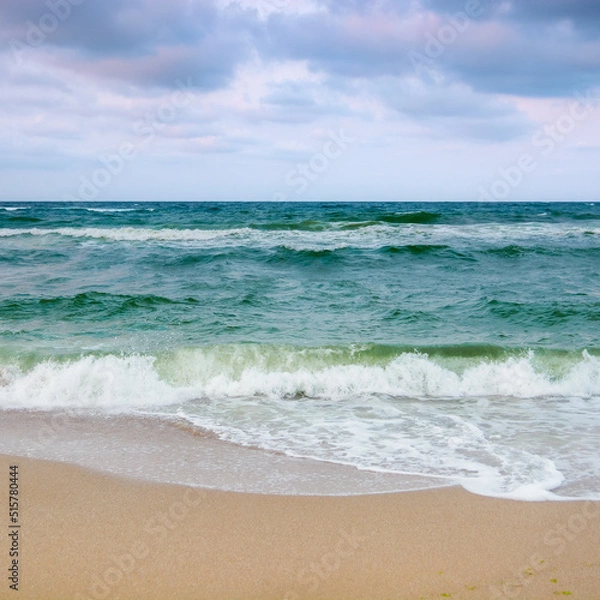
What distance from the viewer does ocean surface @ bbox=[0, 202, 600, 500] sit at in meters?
5.53

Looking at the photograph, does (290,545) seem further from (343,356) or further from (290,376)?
(343,356)

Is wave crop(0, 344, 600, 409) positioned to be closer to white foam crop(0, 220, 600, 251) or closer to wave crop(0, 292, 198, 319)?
wave crop(0, 292, 198, 319)

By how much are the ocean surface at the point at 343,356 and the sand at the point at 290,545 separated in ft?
1.87

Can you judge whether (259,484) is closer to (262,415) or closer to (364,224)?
(262,415)

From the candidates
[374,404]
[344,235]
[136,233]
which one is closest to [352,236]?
[344,235]

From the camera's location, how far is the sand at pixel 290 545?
130 inches

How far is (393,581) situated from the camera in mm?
3346

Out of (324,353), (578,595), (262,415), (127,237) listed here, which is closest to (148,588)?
(578,595)

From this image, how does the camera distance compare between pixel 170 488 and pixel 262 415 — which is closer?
pixel 170 488

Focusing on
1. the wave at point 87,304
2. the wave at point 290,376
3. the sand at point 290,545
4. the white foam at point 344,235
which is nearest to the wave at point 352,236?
the white foam at point 344,235

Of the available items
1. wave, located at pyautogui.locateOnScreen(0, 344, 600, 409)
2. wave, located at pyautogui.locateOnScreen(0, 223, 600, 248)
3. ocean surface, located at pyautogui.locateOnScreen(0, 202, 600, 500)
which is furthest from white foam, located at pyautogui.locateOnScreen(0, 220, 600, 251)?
wave, located at pyautogui.locateOnScreen(0, 344, 600, 409)

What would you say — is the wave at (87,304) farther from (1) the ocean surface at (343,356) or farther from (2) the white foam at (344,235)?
(2) the white foam at (344,235)

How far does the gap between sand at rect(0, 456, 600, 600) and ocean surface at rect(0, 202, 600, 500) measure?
1.87 feet

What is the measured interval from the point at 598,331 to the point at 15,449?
28.8 ft
